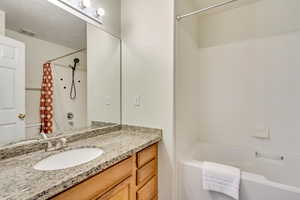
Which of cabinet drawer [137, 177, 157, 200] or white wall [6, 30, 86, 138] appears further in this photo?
cabinet drawer [137, 177, 157, 200]

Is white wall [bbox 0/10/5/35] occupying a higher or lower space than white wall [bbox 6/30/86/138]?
higher

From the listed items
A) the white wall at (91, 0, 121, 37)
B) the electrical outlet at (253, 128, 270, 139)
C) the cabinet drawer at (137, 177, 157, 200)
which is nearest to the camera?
the cabinet drawer at (137, 177, 157, 200)

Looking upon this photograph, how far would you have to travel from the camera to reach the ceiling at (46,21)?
3.54ft

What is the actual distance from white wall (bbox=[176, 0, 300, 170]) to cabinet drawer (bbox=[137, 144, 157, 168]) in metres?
0.28

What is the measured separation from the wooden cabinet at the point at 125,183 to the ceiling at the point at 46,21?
1058 millimetres

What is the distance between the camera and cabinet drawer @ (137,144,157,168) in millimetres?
1306

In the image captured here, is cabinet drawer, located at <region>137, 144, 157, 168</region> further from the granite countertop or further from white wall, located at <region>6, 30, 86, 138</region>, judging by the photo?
white wall, located at <region>6, 30, 86, 138</region>

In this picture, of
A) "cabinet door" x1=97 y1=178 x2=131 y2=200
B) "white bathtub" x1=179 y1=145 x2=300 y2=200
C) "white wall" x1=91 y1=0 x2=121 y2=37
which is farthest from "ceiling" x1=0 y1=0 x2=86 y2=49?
"white bathtub" x1=179 y1=145 x2=300 y2=200

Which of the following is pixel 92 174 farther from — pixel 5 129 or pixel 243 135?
pixel 243 135

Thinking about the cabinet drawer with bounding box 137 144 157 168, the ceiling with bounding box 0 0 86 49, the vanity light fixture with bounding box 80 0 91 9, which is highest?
the vanity light fixture with bounding box 80 0 91 9

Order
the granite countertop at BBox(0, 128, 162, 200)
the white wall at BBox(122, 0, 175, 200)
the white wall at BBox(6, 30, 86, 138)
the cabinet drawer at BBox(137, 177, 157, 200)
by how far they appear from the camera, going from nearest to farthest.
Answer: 1. the granite countertop at BBox(0, 128, 162, 200)
2. the white wall at BBox(6, 30, 86, 138)
3. the cabinet drawer at BBox(137, 177, 157, 200)
4. the white wall at BBox(122, 0, 175, 200)

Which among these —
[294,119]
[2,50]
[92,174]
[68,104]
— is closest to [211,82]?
[294,119]

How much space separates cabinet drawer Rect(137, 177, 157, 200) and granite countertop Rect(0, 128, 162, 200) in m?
0.38

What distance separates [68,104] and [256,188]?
164cm
